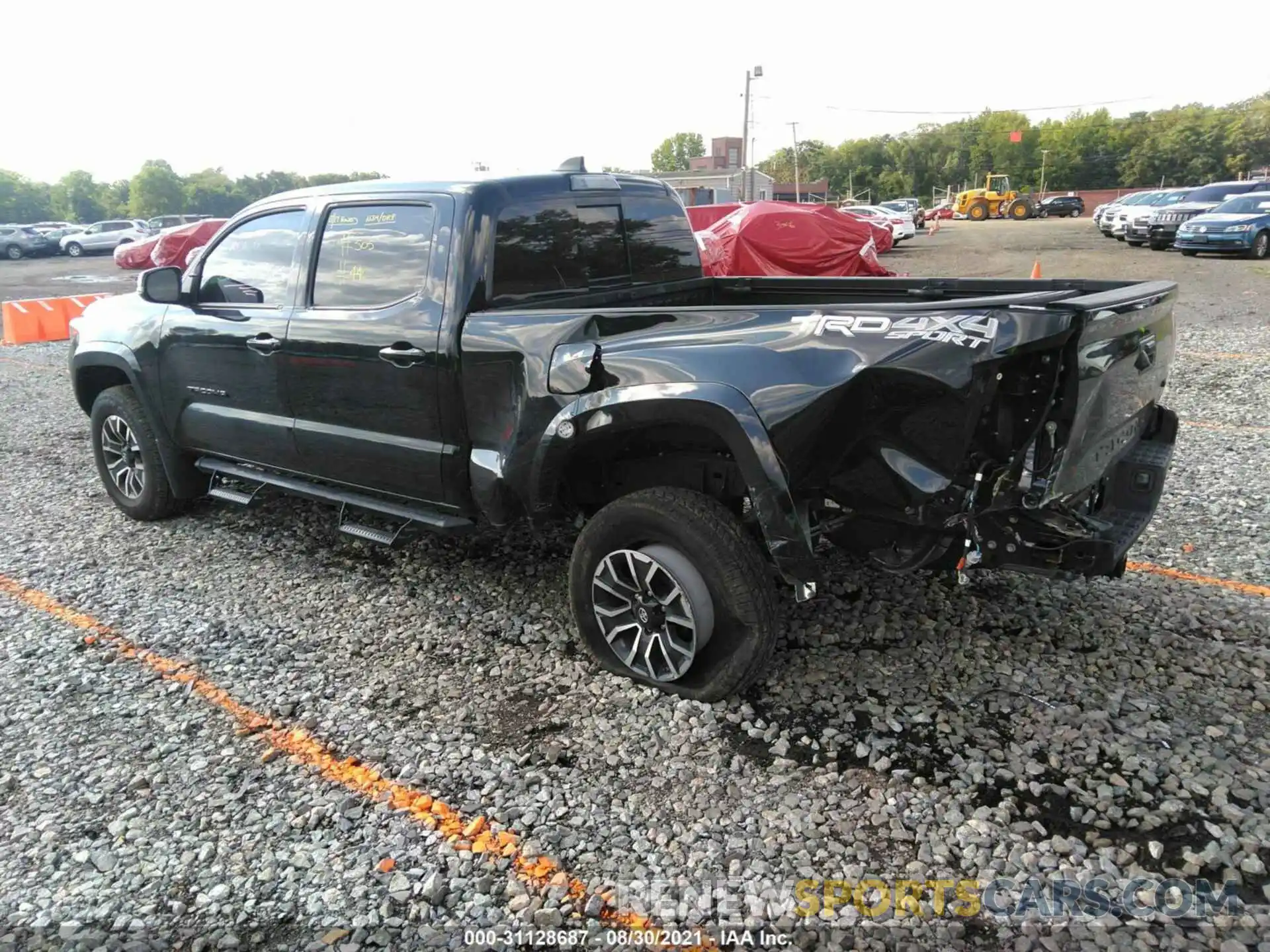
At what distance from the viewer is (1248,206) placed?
20203 mm

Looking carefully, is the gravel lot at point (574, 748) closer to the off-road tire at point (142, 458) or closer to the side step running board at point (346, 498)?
the side step running board at point (346, 498)

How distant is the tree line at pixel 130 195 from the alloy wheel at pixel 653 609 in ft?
252

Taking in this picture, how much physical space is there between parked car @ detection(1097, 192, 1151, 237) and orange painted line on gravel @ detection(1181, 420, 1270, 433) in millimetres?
23032

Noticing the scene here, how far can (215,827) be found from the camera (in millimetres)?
2807

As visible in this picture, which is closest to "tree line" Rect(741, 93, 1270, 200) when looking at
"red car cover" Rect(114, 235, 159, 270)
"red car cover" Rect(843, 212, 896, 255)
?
"red car cover" Rect(843, 212, 896, 255)

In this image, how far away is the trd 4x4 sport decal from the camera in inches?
103

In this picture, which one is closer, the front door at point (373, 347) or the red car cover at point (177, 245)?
the front door at point (373, 347)

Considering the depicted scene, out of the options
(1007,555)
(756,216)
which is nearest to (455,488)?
(1007,555)

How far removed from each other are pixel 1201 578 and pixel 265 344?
15.4 ft

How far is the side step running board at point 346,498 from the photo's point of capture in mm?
4016

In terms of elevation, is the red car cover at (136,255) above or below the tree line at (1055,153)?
below

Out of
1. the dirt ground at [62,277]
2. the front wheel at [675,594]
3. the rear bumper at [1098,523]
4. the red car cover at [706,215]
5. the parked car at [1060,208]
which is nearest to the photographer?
the rear bumper at [1098,523]

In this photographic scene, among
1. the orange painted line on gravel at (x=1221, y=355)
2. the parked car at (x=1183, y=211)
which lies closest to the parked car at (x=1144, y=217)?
the parked car at (x=1183, y=211)

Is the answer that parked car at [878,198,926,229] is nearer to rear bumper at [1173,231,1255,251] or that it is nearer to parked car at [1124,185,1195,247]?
parked car at [1124,185,1195,247]
